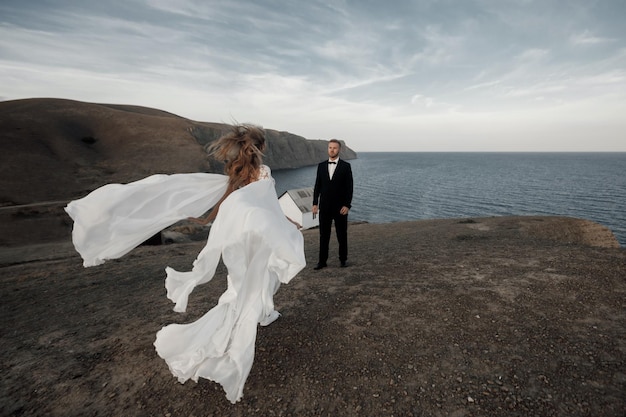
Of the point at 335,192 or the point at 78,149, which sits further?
the point at 78,149

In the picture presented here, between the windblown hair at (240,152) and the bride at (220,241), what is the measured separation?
0.01 metres

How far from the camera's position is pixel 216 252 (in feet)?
12.4

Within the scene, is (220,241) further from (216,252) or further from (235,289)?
(235,289)

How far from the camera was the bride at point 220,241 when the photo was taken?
11.6 ft

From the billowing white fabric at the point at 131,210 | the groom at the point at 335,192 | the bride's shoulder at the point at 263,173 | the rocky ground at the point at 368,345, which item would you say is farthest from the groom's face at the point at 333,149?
the billowing white fabric at the point at 131,210

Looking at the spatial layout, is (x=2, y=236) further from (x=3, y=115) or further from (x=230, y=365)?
(x=3, y=115)

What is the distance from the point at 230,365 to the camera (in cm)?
344

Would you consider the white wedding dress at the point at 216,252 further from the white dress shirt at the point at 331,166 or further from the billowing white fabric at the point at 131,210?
the white dress shirt at the point at 331,166

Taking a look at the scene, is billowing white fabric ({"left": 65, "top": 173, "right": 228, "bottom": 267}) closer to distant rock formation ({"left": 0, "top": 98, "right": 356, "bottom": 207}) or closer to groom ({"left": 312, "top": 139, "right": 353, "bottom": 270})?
groom ({"left": 312, "top": 139, "right": 353, "bottom": 270})

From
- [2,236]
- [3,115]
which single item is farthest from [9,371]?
[3,115]

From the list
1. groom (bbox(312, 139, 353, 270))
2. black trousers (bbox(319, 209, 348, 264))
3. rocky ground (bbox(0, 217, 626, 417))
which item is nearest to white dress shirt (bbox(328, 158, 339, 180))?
groom (bbox(312, 139, 353, 270))

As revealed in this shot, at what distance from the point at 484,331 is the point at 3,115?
72.2 m

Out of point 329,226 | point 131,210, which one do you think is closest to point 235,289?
point 131,210

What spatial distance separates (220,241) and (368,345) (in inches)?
102
